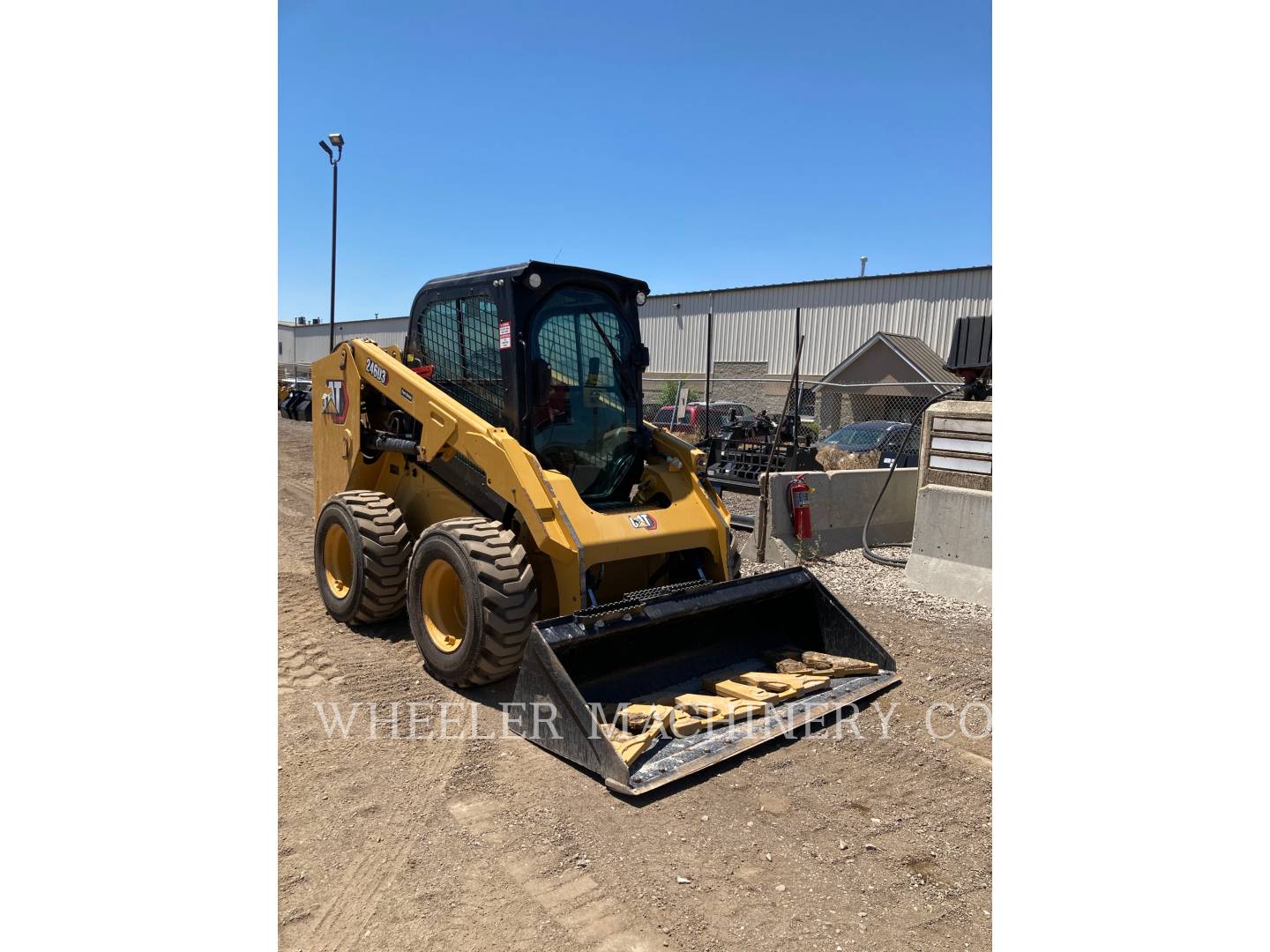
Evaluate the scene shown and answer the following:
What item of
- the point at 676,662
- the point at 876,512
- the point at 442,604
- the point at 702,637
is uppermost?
the point at 876,512

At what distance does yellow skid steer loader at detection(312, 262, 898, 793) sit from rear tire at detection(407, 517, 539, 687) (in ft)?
0.04

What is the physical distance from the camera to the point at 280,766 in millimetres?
3887

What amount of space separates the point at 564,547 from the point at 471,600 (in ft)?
1.84

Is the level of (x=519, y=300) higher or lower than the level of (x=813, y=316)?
lower

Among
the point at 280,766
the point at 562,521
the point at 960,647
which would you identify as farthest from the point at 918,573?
the point at 280,766

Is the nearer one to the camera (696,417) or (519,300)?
(519,300)

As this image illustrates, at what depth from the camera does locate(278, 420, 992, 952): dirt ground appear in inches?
111

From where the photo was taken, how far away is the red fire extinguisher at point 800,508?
27.1 feet

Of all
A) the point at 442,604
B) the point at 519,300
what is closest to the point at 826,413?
the point at 519,300

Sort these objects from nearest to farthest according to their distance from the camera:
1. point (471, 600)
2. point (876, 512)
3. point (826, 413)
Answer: point (471, 600), point (876, 512), point (826, 413)

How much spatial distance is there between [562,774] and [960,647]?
3.09m

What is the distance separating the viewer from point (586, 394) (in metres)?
5.47

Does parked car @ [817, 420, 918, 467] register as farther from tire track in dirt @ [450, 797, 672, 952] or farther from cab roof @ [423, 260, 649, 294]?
tire track in dirt @ [450, 797, 672, 952]

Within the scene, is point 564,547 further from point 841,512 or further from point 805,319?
point 805,319
